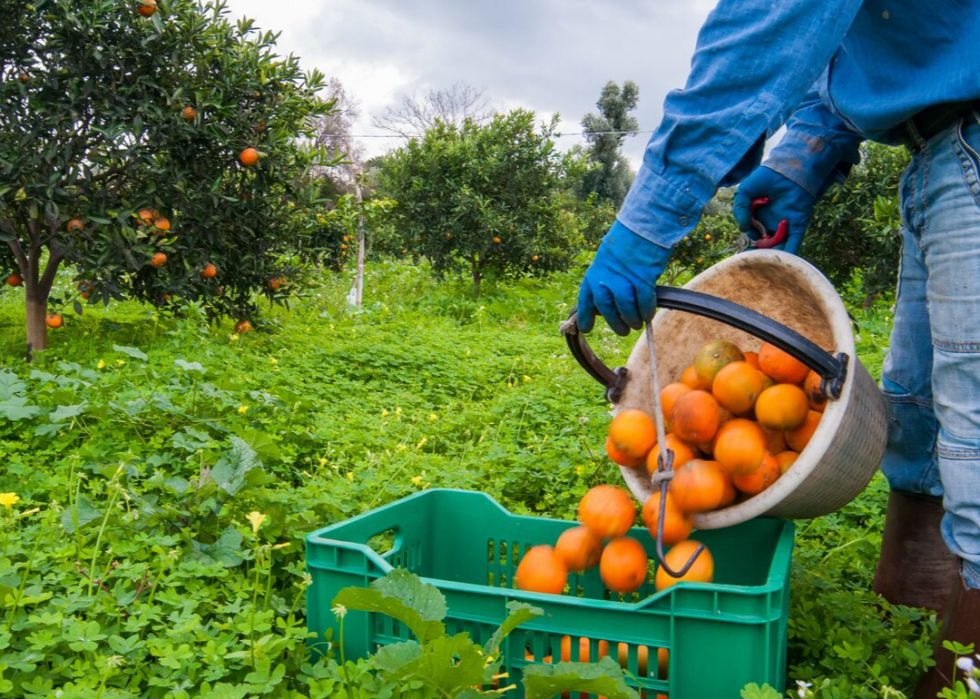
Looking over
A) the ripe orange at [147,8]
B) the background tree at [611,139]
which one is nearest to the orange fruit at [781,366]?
the ripe orange at [147,8]

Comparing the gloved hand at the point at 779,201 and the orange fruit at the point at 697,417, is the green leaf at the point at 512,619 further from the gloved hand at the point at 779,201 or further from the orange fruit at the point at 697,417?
the gloved hand at the point at 779,201

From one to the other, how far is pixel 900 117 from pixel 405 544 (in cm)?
141

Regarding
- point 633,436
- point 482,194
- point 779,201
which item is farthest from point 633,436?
point 482,194

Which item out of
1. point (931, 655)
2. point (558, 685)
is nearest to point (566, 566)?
point (558, 685)

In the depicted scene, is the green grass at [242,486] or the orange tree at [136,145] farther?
the orange tree at [136,145]

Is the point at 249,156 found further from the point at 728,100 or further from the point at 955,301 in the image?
the point at 955,301

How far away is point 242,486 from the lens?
6.85 feet

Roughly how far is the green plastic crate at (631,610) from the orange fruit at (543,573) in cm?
14

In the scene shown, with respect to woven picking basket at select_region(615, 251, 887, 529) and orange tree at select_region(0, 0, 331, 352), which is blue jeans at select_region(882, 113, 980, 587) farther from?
orange tree at select_region(0, 0, 331, 352)

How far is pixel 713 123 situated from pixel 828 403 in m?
0.56

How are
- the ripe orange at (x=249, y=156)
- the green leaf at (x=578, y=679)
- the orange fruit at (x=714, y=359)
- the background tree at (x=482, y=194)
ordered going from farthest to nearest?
1. the background tree at (x=482, y=194)
2. the ripe orange at (x=249, y=156)
3. the orange fruit at (x=714, y=359)
4. the green leaf at (x=578, y=679)

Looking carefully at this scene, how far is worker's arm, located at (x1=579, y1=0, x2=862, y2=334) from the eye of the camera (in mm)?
1365

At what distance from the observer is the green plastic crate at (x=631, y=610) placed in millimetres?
1275

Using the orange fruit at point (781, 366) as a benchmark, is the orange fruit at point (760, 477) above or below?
below
